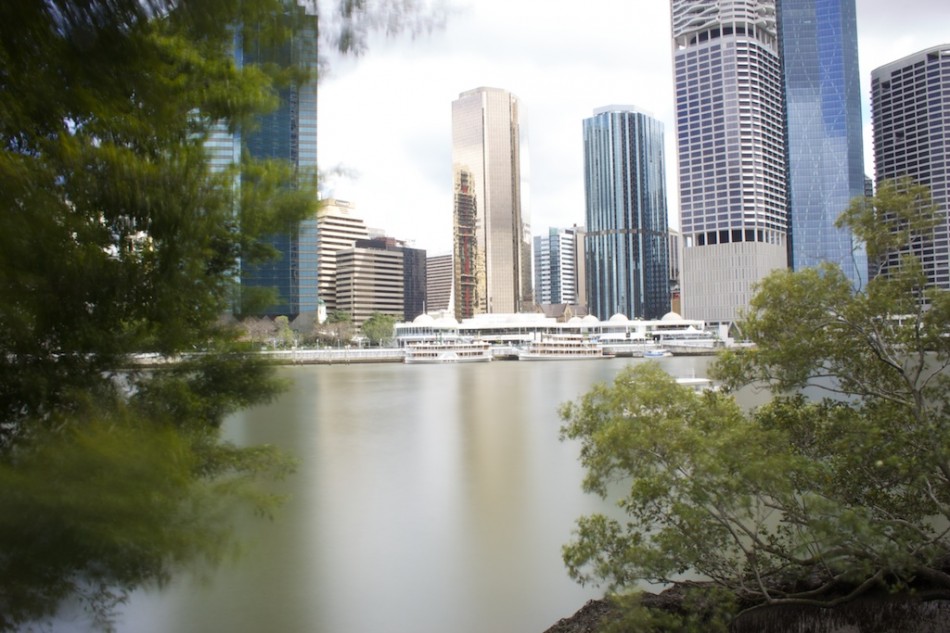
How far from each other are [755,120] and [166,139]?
3811cm

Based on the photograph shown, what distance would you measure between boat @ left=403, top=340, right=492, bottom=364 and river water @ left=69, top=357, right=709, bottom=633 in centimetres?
2489

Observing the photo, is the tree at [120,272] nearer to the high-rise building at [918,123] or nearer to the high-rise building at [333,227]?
the high-rise building at [333,227]

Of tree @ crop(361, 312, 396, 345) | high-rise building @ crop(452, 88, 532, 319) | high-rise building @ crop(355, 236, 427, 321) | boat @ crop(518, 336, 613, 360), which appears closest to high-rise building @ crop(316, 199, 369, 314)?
tree @ crop(361, 312, 396, 345)

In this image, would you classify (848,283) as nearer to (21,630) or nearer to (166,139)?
(166,139)

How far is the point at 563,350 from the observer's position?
40.2m

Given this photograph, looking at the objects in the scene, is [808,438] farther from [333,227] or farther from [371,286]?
[371,286]

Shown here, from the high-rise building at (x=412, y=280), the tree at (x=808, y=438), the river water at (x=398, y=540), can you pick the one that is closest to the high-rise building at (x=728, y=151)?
the river water at (x=398, y=540)

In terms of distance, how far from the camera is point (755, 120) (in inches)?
1346

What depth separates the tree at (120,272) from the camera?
1.39 metres

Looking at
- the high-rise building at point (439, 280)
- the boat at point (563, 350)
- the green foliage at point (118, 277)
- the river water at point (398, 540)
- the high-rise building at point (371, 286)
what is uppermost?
the high-rise building at point (439, 280)

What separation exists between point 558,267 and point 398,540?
288 ft

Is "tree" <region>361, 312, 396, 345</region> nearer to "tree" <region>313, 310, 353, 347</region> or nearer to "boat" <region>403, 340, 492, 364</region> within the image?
"tree" <region>313, 310, 353, 347</region>

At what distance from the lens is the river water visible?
5.02 metres

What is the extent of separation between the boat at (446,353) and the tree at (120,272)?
36673 millimetres
